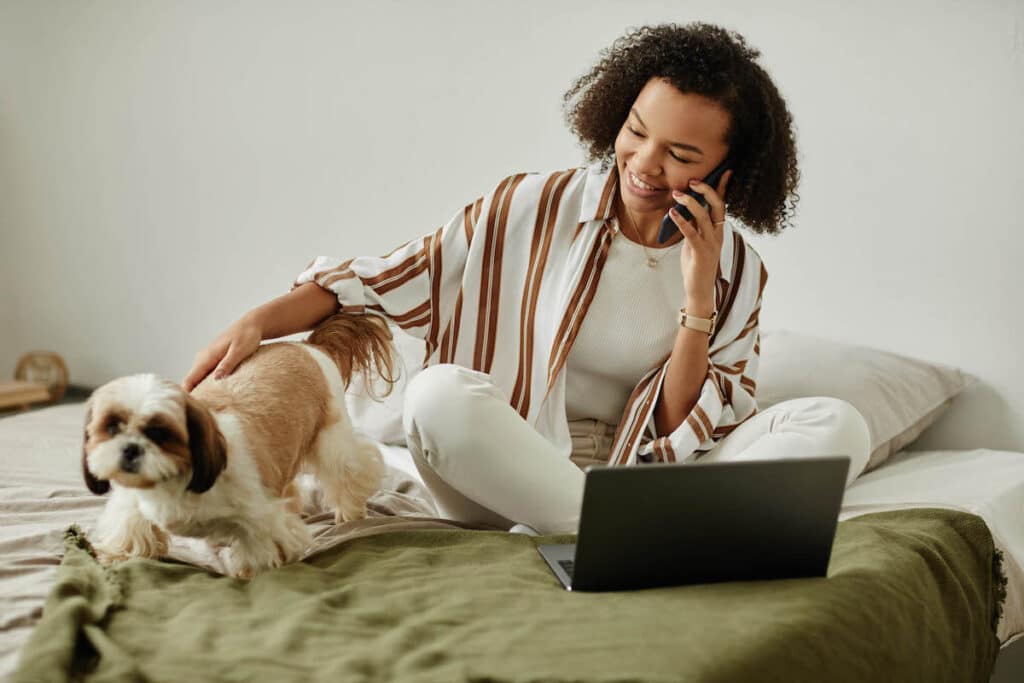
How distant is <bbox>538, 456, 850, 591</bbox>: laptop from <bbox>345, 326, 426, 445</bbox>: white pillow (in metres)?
1.00

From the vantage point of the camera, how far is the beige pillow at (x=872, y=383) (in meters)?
2.04

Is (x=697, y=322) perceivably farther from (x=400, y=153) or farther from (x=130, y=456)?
(x=400, y=153)

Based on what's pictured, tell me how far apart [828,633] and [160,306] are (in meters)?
2.85

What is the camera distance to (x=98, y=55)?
3414mm

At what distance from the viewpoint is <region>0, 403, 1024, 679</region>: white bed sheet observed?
4.00ft

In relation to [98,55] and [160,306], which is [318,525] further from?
[98,55]

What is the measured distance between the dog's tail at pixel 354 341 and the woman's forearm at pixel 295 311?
0.02 m

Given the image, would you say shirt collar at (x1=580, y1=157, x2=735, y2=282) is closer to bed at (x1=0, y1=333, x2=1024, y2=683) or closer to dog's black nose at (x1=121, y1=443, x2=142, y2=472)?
bed at (x1=0, y1=333, x2=1024, y2=683)

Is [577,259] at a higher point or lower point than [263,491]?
higher

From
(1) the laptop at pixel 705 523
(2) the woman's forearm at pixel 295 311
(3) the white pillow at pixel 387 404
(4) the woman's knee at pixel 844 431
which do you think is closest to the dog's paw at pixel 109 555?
(2) the woman's forearm at pixel 295 311

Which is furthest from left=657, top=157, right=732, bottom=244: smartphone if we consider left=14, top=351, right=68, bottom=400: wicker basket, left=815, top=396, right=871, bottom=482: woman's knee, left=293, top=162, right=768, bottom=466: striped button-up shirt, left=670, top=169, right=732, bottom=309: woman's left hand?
left=14, top=351, right=68, bottom=400: wicker basket

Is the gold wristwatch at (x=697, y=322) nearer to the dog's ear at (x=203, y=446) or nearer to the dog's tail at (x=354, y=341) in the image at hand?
the dog's tail at (x=354, y=341)

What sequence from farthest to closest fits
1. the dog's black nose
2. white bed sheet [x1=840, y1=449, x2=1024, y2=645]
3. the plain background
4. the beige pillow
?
the plain background
the beige pillow
white bed sheet [x1=840, y1=449, x2=1024, y2=645]
the dog's black nose

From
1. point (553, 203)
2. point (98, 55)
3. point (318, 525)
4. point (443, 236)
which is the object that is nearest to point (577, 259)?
point (553, 203)
